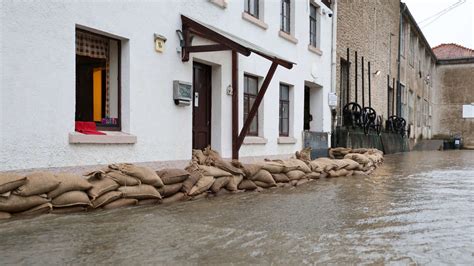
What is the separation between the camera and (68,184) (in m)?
4.62

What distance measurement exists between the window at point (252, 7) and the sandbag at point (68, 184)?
18.7ft

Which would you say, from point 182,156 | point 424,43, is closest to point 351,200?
point 182,156

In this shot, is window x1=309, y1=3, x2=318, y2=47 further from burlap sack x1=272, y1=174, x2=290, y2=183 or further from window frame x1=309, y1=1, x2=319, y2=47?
burlap sack x1=272, y1=174, x2=290, y2=183

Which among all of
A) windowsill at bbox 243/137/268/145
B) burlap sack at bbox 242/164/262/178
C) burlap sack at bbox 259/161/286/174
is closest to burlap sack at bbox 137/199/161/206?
burlap sack at bbox 242/164/262/178

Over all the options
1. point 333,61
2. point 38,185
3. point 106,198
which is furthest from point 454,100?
point 38,185

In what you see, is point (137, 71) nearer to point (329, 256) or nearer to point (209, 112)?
point (209, 112)

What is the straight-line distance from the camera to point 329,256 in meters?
3.38

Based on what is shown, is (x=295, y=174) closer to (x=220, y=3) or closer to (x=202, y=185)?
(x=202, y=185)

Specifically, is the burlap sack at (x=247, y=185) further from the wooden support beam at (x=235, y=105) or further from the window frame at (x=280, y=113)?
the window frame at (x=280, y=113)

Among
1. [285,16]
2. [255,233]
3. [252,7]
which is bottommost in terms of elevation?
[255,233]

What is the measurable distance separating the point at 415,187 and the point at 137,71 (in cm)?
473

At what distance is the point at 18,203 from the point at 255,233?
6.91ft

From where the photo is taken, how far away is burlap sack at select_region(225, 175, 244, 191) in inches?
262

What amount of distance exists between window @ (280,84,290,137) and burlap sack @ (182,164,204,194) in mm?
5159
